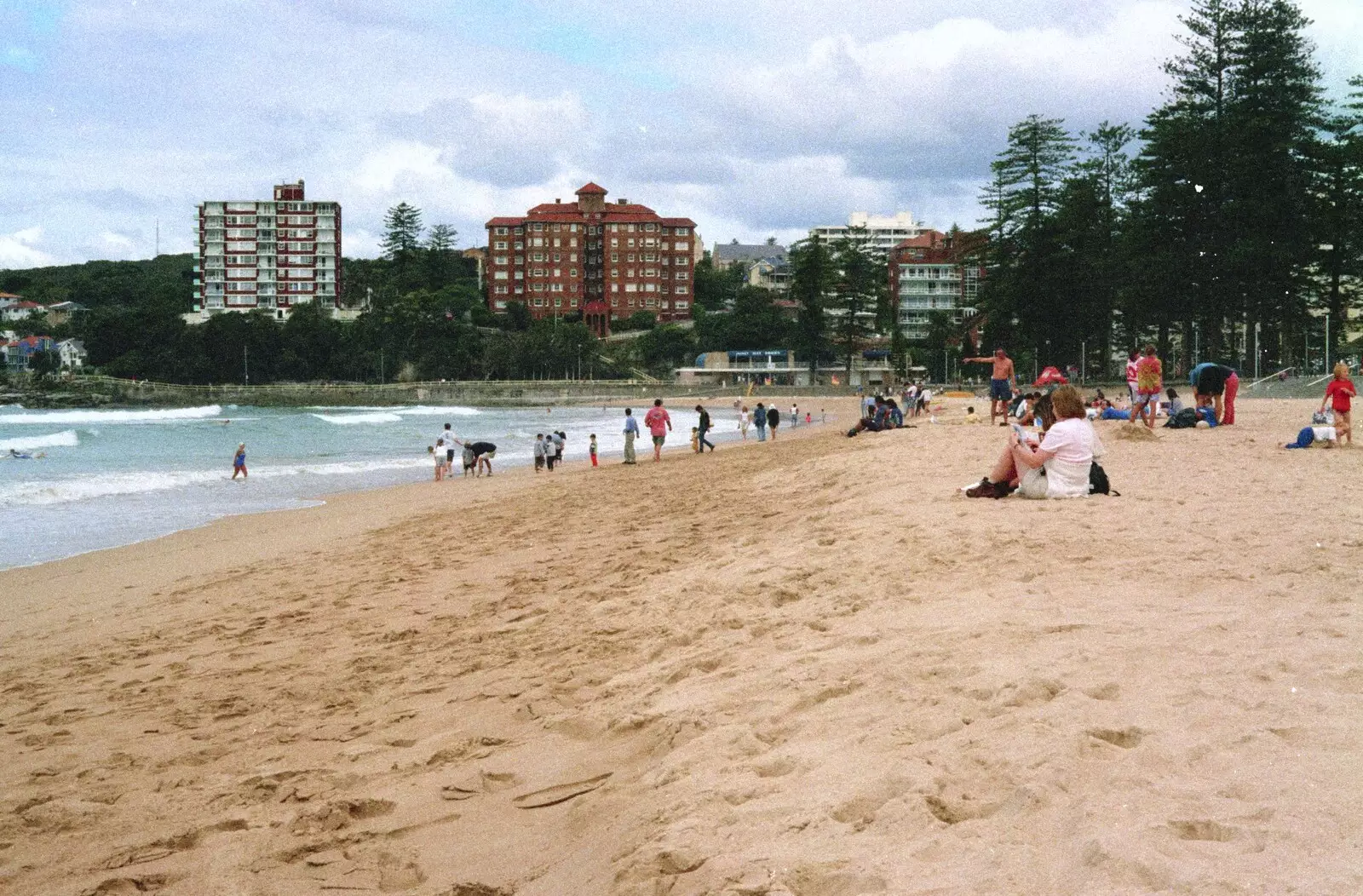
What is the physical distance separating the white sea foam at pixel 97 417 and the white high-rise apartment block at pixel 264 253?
1599 inches

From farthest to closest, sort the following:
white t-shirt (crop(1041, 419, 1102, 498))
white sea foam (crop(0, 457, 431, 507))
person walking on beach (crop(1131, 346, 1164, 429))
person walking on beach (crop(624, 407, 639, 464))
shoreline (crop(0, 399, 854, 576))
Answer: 1. person walking on beach (crop(624, 407, 639, 464))
2. white sea foam (crop(0, 457, 431, 507))
3. person walking on beach (crop(1131, 346, 1164, 429))
4. shoreline (crop(0, 399, 854, 576))
5. white t-shirt (crop(1041, 419, 1102, 498))

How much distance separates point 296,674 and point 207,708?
0.56 meters

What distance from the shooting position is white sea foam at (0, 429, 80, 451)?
32969 mm

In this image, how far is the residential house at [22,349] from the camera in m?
112

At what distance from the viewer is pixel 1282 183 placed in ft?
121

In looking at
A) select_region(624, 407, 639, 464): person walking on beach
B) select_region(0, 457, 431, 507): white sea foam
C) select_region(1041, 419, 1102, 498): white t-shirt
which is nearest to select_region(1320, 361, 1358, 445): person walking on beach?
select_region(1041, 419, 1102, 498): white t-shirt

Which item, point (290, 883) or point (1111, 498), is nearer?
point (290, 883)

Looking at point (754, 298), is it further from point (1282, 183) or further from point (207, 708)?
point (207, 708)

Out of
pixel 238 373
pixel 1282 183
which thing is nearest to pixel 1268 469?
pixel 1282 183

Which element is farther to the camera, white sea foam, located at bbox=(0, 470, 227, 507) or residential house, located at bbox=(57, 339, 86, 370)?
residential house, located at bbox=(57, 339, 86, 370)

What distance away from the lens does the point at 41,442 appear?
35250mm

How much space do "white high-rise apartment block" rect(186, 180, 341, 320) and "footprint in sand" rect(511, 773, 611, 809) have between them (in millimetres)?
119809

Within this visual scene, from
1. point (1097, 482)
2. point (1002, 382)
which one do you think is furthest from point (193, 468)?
point (1097, 482)

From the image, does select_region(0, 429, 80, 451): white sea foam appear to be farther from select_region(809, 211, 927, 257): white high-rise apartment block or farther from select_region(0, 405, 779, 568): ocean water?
Answer: select_region(809, 211, 927, 257): white high-rise apartment block
